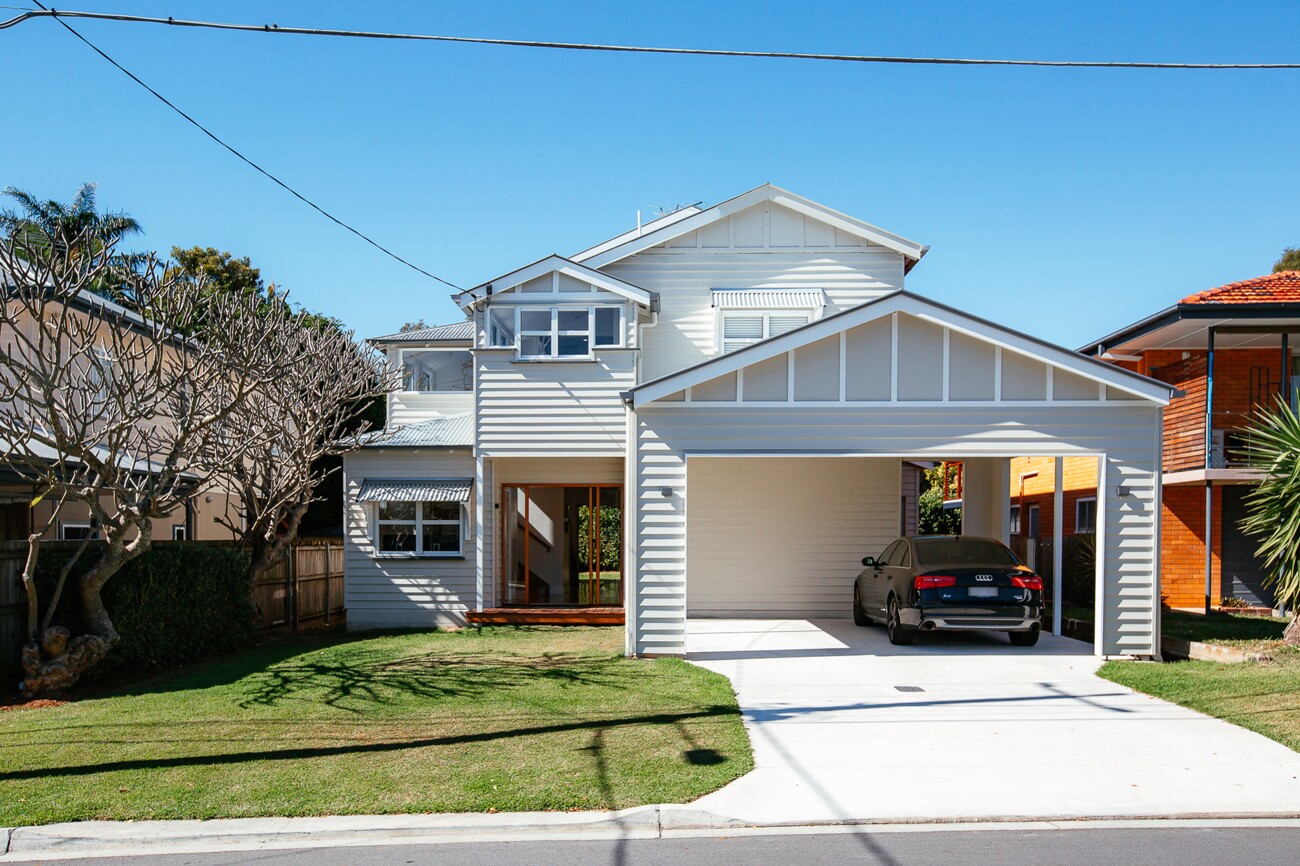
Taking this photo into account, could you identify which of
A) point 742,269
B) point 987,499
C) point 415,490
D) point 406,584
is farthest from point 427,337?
point 987,499

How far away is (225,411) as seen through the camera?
1195 cm

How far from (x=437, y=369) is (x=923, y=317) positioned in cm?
1143

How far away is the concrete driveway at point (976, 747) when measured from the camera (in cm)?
715

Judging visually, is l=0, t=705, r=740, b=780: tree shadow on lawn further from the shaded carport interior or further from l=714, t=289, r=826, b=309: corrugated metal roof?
l=714, t=289, r=826, b=309: corrugated metal roof

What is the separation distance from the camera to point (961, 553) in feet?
47.4

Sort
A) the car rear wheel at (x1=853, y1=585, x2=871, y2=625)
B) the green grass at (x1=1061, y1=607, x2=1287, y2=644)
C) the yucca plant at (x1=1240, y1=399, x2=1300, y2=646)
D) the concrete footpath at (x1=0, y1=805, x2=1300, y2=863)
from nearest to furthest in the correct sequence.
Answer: the concrete footpath at (x1=0, y1=805, x2=1300, y2=863) → the yucca plant at (x1=1240, y1=399, x2=1300, y2=646) → the green grass at (x1=1061, y1=607, x2=1287, y2=644) → the car rear wheel at (x1=853, y1=585, x2=871, y2=625)

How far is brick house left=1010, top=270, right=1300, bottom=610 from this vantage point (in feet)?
58.4

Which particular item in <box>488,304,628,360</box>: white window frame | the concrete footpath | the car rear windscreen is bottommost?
the concrete footpath

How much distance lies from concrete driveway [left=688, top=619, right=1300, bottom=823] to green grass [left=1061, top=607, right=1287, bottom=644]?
7.43 feet

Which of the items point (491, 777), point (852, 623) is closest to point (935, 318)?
point (852, 623)

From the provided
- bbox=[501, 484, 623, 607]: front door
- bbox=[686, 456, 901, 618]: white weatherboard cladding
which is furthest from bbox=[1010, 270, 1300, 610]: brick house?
bbox=[501, 484, 623, 607]: front door

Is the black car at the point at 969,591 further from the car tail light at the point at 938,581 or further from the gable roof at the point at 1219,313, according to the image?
the gable roof at the point at 1219,313

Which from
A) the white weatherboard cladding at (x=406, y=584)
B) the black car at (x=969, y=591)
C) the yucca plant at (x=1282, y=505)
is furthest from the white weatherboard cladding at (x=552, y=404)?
the yucca plant at (x=1282, y=505)

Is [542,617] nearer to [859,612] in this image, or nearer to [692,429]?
[859,612]
